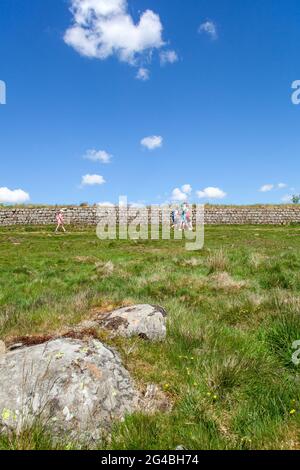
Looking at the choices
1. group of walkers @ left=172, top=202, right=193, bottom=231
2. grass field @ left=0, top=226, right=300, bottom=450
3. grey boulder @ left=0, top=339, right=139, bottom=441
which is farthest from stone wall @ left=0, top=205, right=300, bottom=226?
grey boulder @ left=0, top=339, right=139, bottom=441

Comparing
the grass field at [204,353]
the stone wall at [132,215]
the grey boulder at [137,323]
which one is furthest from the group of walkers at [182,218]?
the grey boulder at [137,323]

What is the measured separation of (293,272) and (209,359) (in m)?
8.02

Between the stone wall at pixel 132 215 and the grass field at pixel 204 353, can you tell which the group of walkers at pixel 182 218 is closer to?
the stone wall at pixel 132 215

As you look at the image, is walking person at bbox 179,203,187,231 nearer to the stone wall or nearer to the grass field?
the stone wall

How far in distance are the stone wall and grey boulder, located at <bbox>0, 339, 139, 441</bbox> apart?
126 ft

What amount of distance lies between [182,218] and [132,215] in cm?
784

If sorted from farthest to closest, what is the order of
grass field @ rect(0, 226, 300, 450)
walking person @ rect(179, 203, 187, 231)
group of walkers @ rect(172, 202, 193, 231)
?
group of walkers @ rect(172, 202, 193, 231), walking person @ rect(179, 203, 187, 231), grass field @ rect(0, 226, 300, 450)

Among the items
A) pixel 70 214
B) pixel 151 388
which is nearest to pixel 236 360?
pixel 151 388

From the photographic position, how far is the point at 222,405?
444 centimetres

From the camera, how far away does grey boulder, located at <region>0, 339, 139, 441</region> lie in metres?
3.95

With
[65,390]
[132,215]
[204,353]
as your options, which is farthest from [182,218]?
[65,390]

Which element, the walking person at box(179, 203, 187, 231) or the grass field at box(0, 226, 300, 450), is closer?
the grass field at box(0, 226, 300, 450)

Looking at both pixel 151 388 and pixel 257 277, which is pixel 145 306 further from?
pixel 257 277

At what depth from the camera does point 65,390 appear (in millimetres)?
4234
